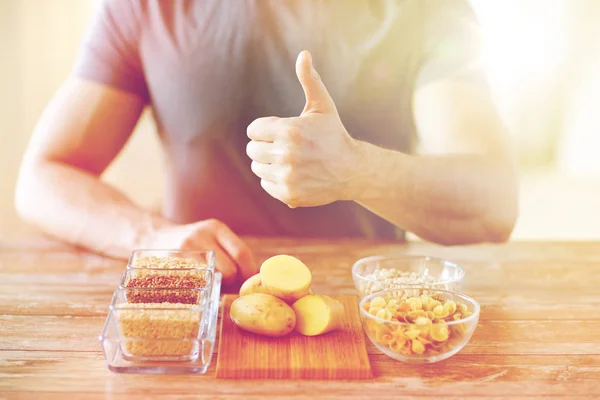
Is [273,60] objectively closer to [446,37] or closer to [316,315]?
[446,37]

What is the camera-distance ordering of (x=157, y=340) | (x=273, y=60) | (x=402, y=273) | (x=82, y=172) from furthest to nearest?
(x=273, y=60) < (x=82, y=172) < (x=402, y=273) < (x=157, y=340)

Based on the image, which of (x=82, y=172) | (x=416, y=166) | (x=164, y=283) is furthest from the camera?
(x=82, y=172)

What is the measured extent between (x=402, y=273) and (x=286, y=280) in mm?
226

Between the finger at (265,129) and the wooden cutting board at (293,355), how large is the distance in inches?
9.7

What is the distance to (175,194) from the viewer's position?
145 centimetres

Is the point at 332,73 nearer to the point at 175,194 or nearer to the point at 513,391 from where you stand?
the point at 175,194

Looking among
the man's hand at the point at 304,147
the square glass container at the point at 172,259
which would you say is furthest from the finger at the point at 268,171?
the square glass container at the point at 172,259

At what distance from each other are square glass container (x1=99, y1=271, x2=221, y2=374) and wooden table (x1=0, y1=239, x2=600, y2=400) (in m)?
0.02

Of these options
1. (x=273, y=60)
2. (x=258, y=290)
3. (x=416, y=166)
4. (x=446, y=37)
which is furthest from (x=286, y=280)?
(x=446, y=37)

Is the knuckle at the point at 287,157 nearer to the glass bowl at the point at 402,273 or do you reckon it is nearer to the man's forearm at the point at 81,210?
the glass bowl at the point at 402,273

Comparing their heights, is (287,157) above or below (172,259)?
above

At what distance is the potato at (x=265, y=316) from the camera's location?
0.76 metres

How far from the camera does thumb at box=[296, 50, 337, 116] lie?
0.83 m

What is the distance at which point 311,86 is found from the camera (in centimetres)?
84
